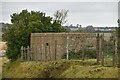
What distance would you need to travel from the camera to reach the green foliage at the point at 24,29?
35438mm

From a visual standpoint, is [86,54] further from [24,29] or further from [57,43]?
[24,29]

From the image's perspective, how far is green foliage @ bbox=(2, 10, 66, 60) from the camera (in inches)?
1395

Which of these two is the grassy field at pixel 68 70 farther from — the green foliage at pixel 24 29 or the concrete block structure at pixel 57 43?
the green foliage at pixel 24 29

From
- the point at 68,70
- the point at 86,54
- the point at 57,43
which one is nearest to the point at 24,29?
the point at 57,43

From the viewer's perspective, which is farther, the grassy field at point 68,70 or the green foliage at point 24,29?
A: the green foliage at point 24,29

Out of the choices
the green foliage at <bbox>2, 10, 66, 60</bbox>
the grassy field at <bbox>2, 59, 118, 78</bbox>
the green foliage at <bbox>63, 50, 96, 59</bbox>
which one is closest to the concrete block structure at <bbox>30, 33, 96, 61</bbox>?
the green foliage at <bbox>63, 50, 96, 59</bbox>

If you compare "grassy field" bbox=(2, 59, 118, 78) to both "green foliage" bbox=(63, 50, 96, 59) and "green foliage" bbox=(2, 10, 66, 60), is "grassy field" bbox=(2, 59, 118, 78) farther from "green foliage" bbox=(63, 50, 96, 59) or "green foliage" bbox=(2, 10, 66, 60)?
"green foliage" bbox=(2, 10, 66, 60)

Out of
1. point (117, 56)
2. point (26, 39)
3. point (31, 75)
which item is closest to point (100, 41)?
point (117, 56)

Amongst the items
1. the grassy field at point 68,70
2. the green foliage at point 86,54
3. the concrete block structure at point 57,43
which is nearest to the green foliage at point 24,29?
the concrete block structure at point 57,43

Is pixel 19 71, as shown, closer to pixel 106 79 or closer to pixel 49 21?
pixel 106 79

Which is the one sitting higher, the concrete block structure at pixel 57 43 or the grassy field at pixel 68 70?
the concrete block structure at pixel 57 43

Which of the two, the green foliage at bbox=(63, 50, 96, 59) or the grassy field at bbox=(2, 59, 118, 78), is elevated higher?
the green foliage at bbox=(63, 50, 96, 59)

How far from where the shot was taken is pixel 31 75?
20.4 metres

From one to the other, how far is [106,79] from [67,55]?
13432 millimetres
